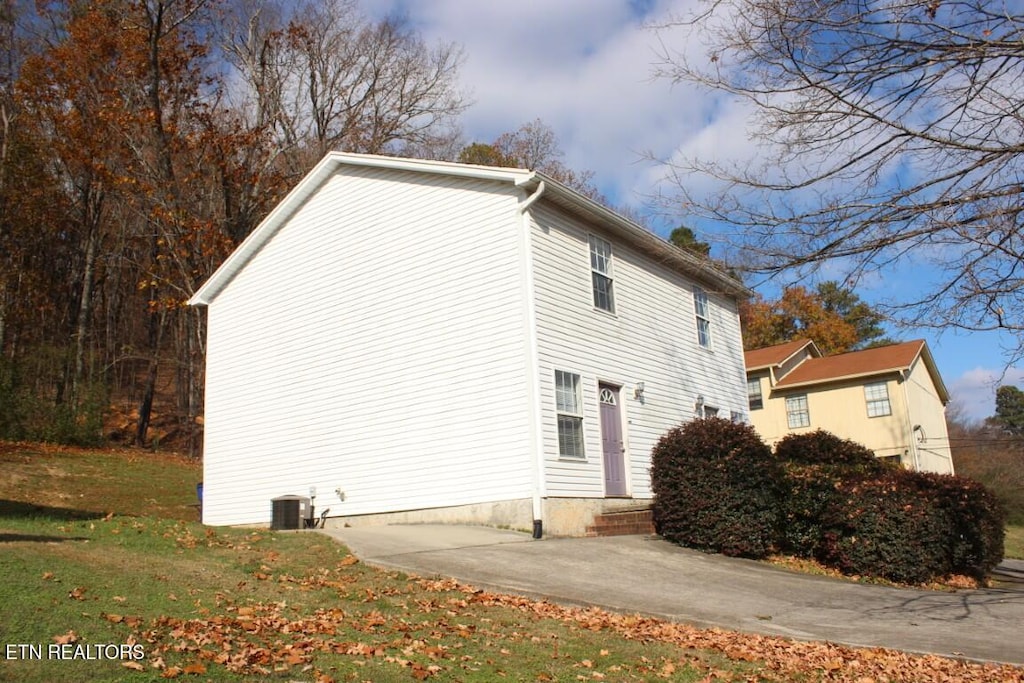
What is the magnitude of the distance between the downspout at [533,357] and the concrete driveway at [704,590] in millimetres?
752

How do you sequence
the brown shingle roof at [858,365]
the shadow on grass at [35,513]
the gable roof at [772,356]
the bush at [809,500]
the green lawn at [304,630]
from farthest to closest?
1. the gable roof at [772,356]
2. the brown shingle roof at [858,365]
3. the bush at [809,500]
4. the shadow on grass at [35,513]
5. the green lawn at [304,630]

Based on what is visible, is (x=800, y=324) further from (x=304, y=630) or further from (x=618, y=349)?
(x=304, y=630)

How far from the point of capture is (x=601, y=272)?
54.9 feet

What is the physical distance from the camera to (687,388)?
19.5 metres

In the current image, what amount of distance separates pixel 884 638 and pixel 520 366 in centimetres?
725

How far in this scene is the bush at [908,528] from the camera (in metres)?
12.7

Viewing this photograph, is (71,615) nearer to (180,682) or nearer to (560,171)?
(180,682)

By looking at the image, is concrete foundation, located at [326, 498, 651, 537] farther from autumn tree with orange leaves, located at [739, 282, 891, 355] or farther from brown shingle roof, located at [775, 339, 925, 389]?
autumn tree with orange leaves, located at [739, 282, 891, 355]

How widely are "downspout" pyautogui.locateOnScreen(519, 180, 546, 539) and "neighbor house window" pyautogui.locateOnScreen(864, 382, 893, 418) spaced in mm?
21362

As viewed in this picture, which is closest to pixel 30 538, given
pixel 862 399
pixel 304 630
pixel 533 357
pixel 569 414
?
pixel 304 630

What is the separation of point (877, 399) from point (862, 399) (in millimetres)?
520

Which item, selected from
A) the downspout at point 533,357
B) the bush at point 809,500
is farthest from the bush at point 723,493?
the downspout at point 533,357

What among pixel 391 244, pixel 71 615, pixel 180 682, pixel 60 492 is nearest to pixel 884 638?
pixel 180 682

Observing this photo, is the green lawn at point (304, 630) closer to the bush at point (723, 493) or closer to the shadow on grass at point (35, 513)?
the shadow on grass at point (35, 513)
